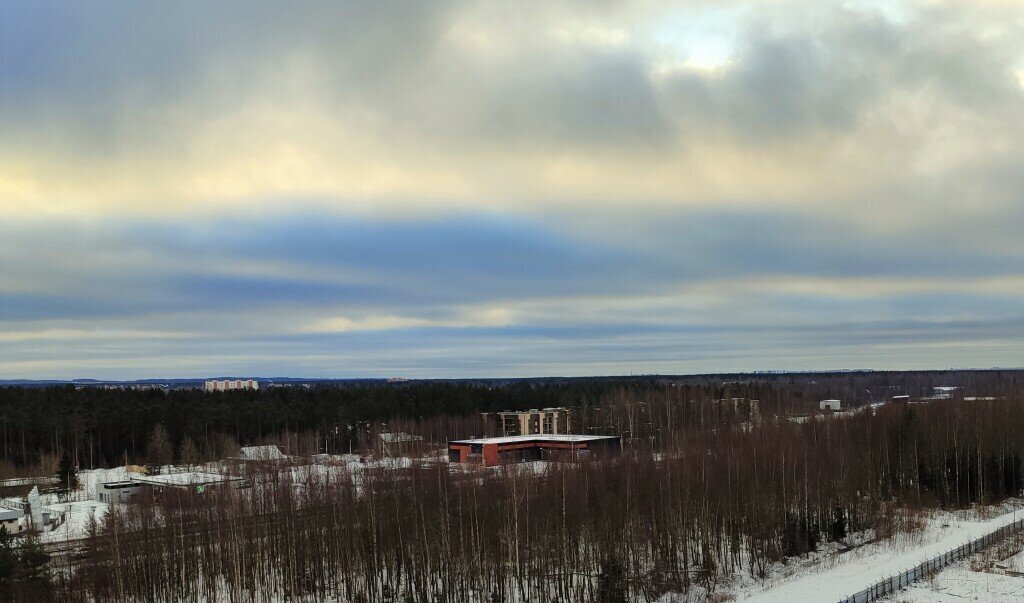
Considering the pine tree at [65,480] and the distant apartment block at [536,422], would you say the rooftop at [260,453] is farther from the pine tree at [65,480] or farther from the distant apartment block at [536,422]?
the distant apartment block at [536,422]

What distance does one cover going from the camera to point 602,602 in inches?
1385

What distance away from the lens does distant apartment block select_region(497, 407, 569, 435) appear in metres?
107

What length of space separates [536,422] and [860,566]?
69512 millimetres

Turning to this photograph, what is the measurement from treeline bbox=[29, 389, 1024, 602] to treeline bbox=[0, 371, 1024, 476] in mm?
35547

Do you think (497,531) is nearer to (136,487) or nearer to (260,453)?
(136,487)

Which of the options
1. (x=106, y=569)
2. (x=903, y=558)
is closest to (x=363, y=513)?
(x=106, y=569)

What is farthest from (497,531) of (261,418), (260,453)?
(261,418)

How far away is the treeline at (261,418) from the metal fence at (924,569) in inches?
1646

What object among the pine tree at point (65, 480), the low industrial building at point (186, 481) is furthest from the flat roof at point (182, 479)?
the pine tree at point (65, 480)

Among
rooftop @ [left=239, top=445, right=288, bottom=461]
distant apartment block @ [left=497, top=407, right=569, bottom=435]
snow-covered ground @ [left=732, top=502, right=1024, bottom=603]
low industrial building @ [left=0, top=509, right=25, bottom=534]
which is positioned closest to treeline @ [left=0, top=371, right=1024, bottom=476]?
rooftop @ [left=239, top=445, right=288, bottom=461]

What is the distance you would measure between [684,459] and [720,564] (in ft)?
24.2

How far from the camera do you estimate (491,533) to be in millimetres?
38688

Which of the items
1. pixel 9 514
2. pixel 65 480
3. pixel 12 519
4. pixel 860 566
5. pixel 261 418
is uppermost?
pixel 261 418

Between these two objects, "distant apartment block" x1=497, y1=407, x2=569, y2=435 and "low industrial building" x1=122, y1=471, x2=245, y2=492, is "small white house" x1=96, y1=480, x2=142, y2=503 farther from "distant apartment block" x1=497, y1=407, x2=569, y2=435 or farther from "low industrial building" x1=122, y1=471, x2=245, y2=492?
"distant apartment block" x1=497, y1=407, x2=569, y2=435
